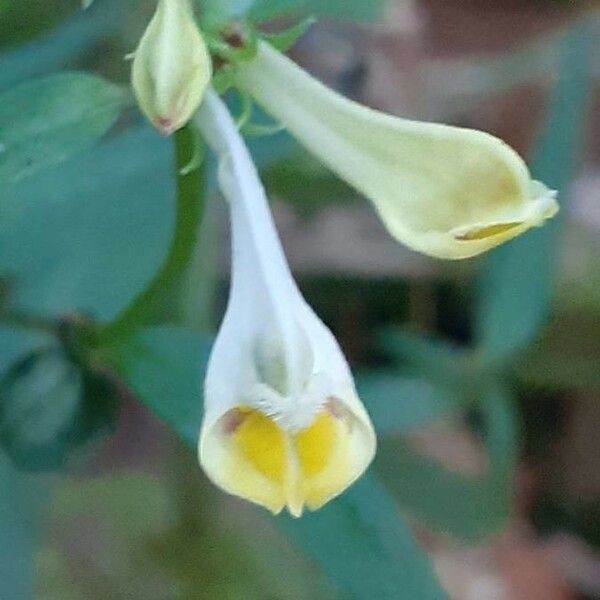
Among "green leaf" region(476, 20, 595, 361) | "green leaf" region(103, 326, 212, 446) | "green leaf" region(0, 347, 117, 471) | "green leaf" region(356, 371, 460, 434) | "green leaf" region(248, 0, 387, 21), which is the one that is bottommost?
"green leaf" region(356, 371, 460, 434)

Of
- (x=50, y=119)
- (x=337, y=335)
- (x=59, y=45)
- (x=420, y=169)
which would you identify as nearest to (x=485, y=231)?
(x=420, y=169)

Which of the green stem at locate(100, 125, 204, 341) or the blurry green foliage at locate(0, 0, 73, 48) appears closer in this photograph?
the green stem at locate(100, 125, 204, 341)

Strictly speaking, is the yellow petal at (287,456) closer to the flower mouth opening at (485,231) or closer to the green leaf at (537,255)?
the flower mouth opening at (485,231)

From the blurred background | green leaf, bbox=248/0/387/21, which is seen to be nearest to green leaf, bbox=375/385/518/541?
the blurred background

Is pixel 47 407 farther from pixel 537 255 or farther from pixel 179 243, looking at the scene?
pixel 537 255

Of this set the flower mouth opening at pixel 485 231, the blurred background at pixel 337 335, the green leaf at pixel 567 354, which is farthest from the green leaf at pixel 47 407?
the green leaf at pixel 567 354

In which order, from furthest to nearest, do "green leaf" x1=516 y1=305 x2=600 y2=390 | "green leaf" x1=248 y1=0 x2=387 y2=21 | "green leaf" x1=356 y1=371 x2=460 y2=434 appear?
1. "green leaf" x1=516 y1=305 x2=600 y2=390
2. "green leaf" x1=356 y1=371 x2=460 y2=434
3. "green leaf" x1=248 y1=0 x2=387 y2=21

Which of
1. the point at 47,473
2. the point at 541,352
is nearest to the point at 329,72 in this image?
the point at 541,352

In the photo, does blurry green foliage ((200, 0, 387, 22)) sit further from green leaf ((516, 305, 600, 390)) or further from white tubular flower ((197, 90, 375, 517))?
green leaf ((516, 305, 600, 390))

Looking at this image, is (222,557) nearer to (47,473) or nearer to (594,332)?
(47,473)
